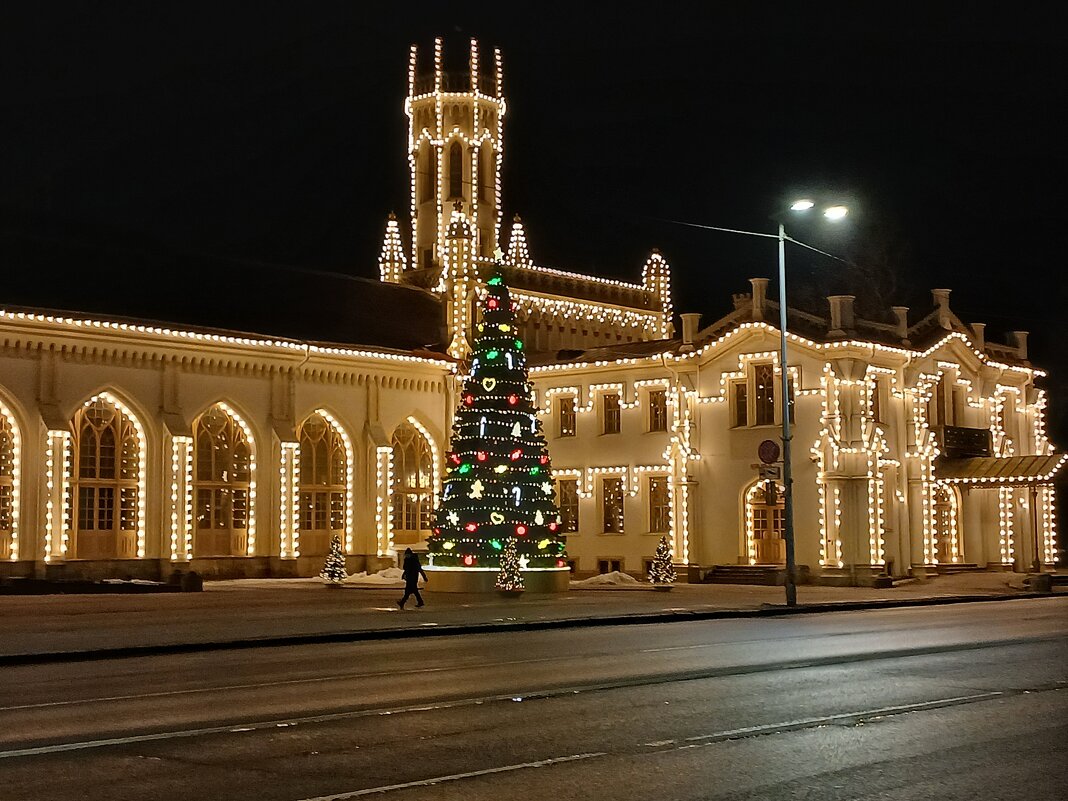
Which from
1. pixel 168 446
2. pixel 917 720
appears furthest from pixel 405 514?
pixel 917 720

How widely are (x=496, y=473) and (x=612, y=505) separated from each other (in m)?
13.2

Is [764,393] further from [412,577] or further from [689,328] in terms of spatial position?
[412,577]

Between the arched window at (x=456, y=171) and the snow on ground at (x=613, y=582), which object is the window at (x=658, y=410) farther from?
the arched window at (x=456, y=171)

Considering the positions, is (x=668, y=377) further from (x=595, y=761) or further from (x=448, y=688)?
(x=595, y=761)

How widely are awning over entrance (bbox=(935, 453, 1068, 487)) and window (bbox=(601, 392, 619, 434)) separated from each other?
10.4 meters

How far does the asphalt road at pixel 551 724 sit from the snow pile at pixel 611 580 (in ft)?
76.1

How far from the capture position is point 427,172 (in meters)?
62.5

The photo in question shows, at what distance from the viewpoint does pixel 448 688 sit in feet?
49.5

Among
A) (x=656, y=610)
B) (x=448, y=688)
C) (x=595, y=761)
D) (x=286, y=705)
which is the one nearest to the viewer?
(x=595, y=761)

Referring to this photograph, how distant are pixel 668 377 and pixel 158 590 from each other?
17.6 meters

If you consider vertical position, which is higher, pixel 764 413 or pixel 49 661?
pixel 764 413

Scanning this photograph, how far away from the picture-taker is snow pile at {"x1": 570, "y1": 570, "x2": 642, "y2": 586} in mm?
43906

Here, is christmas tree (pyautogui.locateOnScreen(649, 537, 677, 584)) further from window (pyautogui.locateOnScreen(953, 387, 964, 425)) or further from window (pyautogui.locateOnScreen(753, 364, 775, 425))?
window (pyautogui.locateOnScreen(953, 387, 964, 425))

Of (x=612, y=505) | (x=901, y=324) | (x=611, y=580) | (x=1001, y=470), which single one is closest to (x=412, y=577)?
(x=611, y=580)
